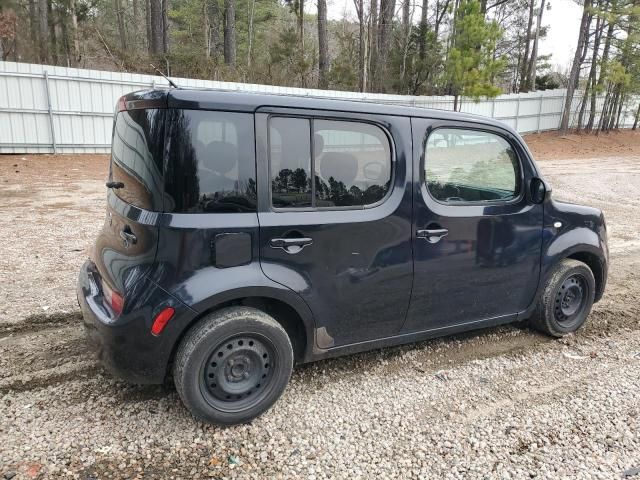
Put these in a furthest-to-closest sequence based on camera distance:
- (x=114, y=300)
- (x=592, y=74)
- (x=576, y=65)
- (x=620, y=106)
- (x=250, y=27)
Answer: (x=620, y=106), (x=250, y=27), (x=592, y=74), (x=576, y=65), (x=114, y=300)

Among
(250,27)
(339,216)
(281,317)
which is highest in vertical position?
(250,27)

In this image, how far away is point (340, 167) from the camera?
118 inches

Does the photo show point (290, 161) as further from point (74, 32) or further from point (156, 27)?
point (156, 27)

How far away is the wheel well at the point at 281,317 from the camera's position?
2.73 m

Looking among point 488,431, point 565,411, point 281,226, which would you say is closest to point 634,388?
point 565,411

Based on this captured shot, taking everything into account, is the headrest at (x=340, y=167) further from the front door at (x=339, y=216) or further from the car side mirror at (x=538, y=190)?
the car side mirror at (x=538, y=190)

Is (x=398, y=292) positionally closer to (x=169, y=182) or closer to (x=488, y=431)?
(x=488, y=431)

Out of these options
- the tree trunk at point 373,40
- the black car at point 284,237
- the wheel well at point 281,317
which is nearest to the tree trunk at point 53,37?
the tree trunk at point 373,40

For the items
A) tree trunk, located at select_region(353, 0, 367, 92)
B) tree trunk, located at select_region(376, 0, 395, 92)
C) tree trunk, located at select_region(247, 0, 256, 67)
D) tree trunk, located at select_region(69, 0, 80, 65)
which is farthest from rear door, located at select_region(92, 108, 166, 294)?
tree trunk, located at select_region(247, 0, 256, 67)

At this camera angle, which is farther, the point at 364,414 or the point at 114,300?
the point at 364,414

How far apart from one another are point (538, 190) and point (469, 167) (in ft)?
1.89

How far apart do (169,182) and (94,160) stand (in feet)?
46.7

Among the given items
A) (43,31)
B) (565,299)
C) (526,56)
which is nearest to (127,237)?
(565,299)

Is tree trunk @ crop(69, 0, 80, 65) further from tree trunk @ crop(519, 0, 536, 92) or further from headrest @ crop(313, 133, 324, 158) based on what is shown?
tree trunk @ crop(519, 0, 536, 92)
